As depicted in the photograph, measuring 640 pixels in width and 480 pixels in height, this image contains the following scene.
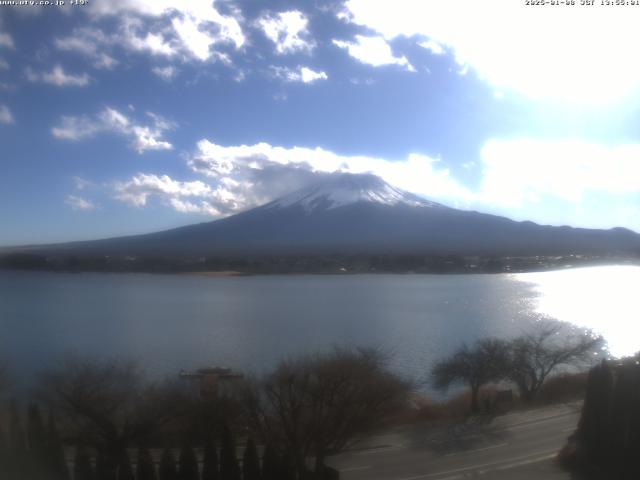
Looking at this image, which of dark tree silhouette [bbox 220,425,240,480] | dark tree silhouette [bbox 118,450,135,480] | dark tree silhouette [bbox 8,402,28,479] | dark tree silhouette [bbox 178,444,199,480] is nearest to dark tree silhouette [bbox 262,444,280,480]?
dark tree silhouette [bbox 220,425,240,480]

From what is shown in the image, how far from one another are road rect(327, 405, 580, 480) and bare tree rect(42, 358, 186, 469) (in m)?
1.19

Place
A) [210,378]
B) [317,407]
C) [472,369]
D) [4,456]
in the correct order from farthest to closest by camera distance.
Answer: [472,369] → [210,378] → [317,407] → [4,456]

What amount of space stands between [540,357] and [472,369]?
1050 millimetres

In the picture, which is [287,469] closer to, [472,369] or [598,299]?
[472,369]

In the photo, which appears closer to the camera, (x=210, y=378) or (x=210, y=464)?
(x=210, y=464)

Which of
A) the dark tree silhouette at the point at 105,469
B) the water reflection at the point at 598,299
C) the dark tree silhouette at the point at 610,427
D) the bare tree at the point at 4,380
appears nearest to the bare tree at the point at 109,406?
the dark tree silhouette at the point at 105,469

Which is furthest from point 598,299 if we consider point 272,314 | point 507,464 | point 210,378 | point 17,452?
point 17,452

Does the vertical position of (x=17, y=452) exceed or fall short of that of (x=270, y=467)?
it exceeds it

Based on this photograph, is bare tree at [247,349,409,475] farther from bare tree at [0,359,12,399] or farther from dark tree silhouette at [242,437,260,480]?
bare tree at [0,359,12,399]

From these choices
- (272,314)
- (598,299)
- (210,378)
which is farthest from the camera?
(598,299)

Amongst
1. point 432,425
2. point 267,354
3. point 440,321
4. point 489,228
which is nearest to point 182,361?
point 267,354

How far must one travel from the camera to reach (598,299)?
15500 millimetres

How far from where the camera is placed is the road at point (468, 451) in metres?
3.73

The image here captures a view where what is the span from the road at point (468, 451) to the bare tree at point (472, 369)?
114cm
